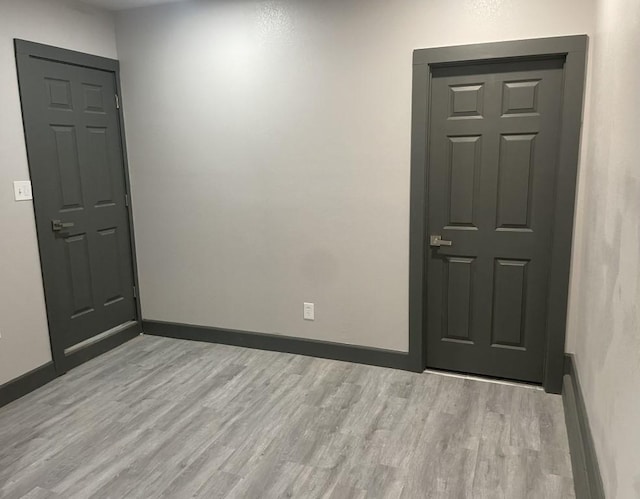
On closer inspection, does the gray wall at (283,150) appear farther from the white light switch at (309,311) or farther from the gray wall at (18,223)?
the gray wall at (18,223)

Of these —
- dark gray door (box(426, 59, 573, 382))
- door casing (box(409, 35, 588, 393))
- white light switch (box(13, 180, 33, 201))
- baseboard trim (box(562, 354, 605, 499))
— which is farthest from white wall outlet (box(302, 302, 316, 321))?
white light switch (box(13, 180, 33, 201))

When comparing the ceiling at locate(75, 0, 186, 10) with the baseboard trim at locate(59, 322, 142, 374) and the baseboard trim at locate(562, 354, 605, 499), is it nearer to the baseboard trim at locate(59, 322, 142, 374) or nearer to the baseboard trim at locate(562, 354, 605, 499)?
the baseboard trim at locate(59, 322, 142, 374)

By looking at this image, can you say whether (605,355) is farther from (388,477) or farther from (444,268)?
(444,268)

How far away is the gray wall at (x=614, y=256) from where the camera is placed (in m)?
1.35

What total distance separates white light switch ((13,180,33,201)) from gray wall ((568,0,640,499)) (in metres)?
3.21

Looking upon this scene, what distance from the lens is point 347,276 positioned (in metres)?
3.40

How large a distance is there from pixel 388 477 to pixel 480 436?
611mm

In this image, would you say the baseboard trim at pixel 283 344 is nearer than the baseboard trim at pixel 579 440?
No

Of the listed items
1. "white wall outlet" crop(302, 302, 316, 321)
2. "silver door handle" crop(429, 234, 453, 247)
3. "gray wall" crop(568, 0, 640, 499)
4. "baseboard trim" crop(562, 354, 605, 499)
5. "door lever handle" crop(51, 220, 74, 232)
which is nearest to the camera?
"gray wall" crop(568, 0, 640, 499)

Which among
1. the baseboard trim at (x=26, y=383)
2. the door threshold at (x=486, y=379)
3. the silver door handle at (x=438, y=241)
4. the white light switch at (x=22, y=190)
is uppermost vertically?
the white light switch at (x=22, y=190)

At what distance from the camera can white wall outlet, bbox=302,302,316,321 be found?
356 centimetres

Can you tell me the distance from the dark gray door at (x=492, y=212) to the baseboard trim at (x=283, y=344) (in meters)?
0.37

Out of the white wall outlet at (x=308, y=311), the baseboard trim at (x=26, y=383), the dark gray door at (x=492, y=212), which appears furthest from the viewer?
the white wall outlet at (x=308, y=311)

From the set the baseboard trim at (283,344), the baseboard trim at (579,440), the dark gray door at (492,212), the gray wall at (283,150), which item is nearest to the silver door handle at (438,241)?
the dark gray door at (492,212)
